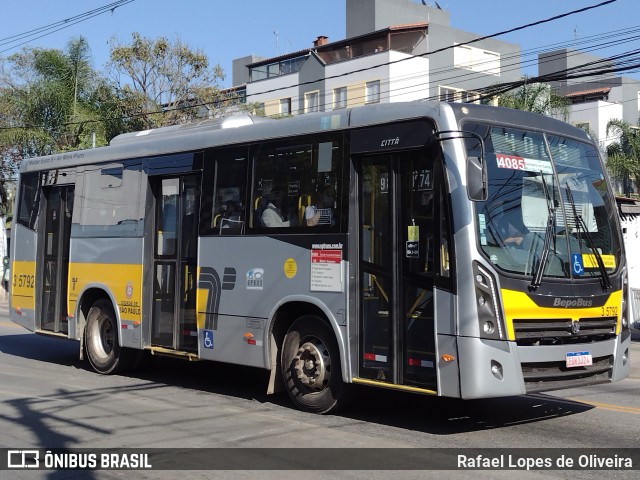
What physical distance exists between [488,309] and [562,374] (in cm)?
115

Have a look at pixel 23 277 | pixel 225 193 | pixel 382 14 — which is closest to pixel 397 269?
pixel 225 193

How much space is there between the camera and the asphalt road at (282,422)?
7.09 metres

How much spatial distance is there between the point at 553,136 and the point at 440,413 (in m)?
3.38

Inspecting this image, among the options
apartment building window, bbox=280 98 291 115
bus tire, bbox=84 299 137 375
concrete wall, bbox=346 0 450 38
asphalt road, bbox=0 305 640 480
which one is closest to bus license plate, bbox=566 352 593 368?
asphalt road, bbox=0 305 640 480

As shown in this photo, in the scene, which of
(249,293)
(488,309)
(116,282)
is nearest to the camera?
(488,309)

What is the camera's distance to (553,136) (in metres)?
8.63

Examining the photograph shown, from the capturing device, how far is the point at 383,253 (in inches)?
332

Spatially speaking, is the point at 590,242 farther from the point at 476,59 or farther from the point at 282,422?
the point at 476,59

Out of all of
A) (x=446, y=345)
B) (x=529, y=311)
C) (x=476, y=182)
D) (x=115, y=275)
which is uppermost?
(x=476, y=182)

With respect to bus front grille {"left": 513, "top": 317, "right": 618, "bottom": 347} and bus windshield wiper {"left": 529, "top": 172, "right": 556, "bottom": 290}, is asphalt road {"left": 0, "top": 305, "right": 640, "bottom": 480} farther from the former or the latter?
bus windshield wiper {"left": 529, "top": 172, "right": 556, "bottom": 290}

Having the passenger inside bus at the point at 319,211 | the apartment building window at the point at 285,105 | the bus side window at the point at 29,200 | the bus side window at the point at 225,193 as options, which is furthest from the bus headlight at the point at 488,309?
the apartment building window at the point at 285,105

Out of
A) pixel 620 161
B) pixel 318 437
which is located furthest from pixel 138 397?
pixel 620 161

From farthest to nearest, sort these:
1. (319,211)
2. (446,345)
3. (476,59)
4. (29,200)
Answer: (476,59) < (29,200) < (319,211) < (446,345)

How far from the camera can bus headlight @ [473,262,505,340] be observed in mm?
7484
